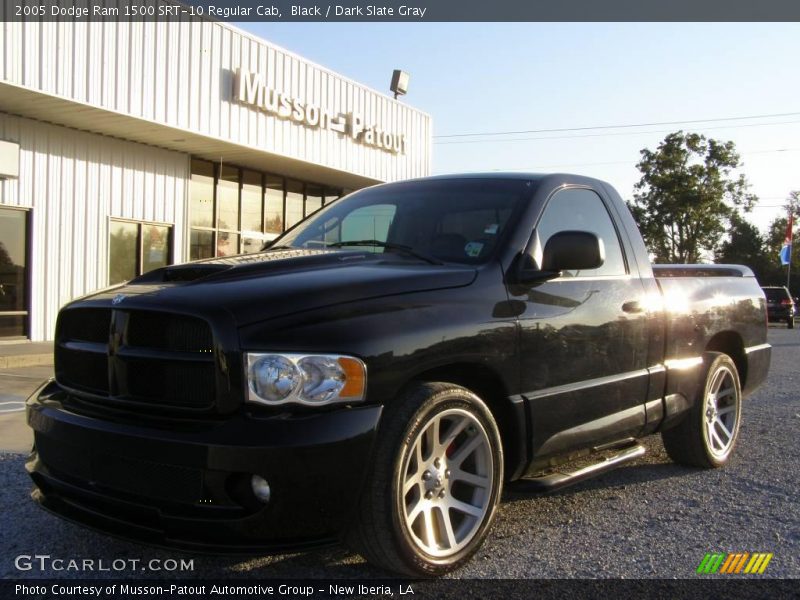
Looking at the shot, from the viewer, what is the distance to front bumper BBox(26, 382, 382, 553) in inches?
99.9

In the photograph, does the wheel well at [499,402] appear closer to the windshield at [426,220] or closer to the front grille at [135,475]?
the windshield at [426,220]

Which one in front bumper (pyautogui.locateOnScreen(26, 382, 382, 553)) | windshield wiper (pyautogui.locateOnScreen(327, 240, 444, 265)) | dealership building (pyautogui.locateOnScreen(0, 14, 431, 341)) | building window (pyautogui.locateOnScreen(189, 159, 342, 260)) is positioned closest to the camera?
front bumper (pyautogui.locateOnScreen(26, 382, 382, 553))

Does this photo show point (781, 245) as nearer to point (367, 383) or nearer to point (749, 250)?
point (749, 250)

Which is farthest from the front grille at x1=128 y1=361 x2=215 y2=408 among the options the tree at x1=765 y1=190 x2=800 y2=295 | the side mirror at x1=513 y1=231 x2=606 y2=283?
the tree at x1=765 y1=190 x2=800 y2=295

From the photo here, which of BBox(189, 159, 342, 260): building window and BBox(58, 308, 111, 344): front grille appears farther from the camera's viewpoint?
BBox(189, 159, 342, 260): building window

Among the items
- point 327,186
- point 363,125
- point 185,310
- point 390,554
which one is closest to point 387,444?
point 390,554

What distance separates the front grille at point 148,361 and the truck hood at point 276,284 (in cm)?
7

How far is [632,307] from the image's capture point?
4168mm

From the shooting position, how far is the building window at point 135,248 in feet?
49.1

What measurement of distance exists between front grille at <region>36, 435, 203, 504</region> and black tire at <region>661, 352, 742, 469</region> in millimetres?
3383

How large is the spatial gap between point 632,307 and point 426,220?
4.16 ft

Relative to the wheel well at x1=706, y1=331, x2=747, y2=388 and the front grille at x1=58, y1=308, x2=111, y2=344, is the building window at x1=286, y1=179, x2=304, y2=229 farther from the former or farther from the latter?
the front grille at x1=58, y1=308, x2=111, y2=344

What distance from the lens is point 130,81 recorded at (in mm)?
13344

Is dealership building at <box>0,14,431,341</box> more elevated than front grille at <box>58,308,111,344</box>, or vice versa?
dealership building at <box>0,14,431,341</box>
